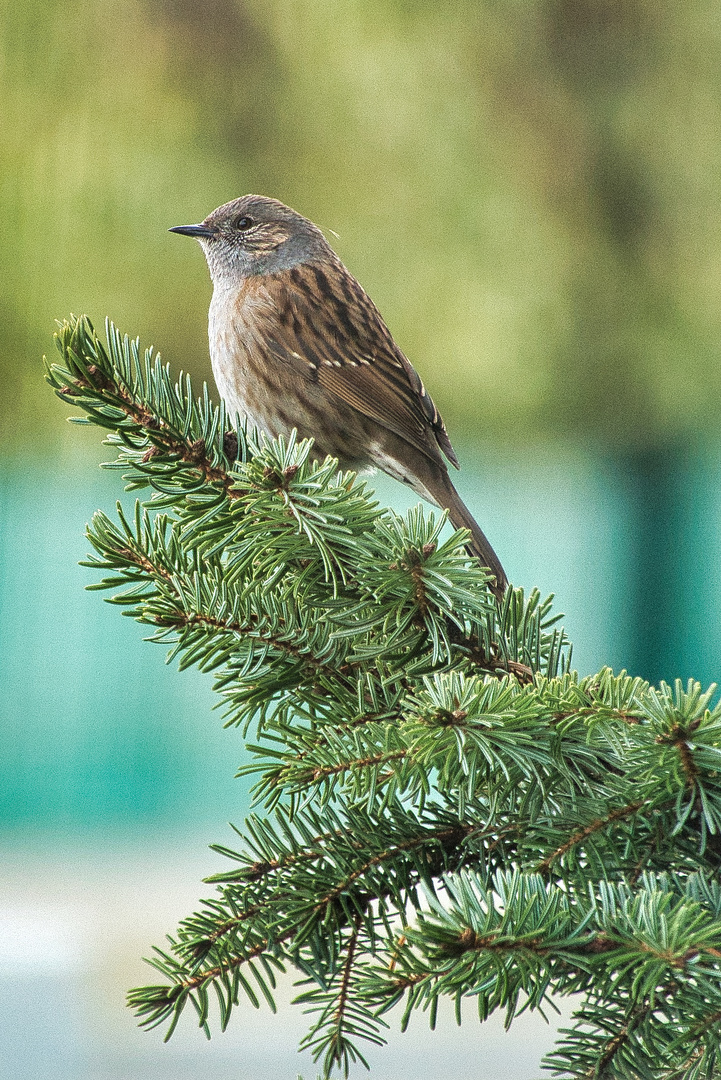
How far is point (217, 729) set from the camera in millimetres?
2836

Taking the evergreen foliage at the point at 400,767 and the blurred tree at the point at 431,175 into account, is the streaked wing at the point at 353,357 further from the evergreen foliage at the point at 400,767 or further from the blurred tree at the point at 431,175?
the blurred tree at the point at 431,175

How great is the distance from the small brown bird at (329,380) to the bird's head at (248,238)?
0.17 feet

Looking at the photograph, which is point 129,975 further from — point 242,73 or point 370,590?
point 370,590

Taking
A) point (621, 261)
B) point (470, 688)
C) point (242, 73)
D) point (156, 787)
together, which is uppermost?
point (242, 73)

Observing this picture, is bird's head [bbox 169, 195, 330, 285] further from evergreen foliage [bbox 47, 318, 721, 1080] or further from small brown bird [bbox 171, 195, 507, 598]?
evergreen foliage [bbox 47, 318, 721, 1080]

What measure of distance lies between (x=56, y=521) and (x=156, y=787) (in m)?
0.76

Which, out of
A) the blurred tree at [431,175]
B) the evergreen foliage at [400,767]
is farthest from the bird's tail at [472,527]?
the blurred tree at [431,175]

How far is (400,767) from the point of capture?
1.51 ft

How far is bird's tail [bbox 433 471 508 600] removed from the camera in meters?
0.74

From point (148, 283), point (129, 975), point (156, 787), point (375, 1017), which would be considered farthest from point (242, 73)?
point (375, 1017)

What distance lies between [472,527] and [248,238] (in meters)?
0.52

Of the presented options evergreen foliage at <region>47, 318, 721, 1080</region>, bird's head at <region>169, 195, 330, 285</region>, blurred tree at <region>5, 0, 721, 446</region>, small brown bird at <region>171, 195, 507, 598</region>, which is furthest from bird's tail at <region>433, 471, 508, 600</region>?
blurred tree at <region>5, 0, 721, 446</region>

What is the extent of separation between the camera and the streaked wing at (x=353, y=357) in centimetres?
104

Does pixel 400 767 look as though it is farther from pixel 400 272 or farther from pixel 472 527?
pixel 400 272
